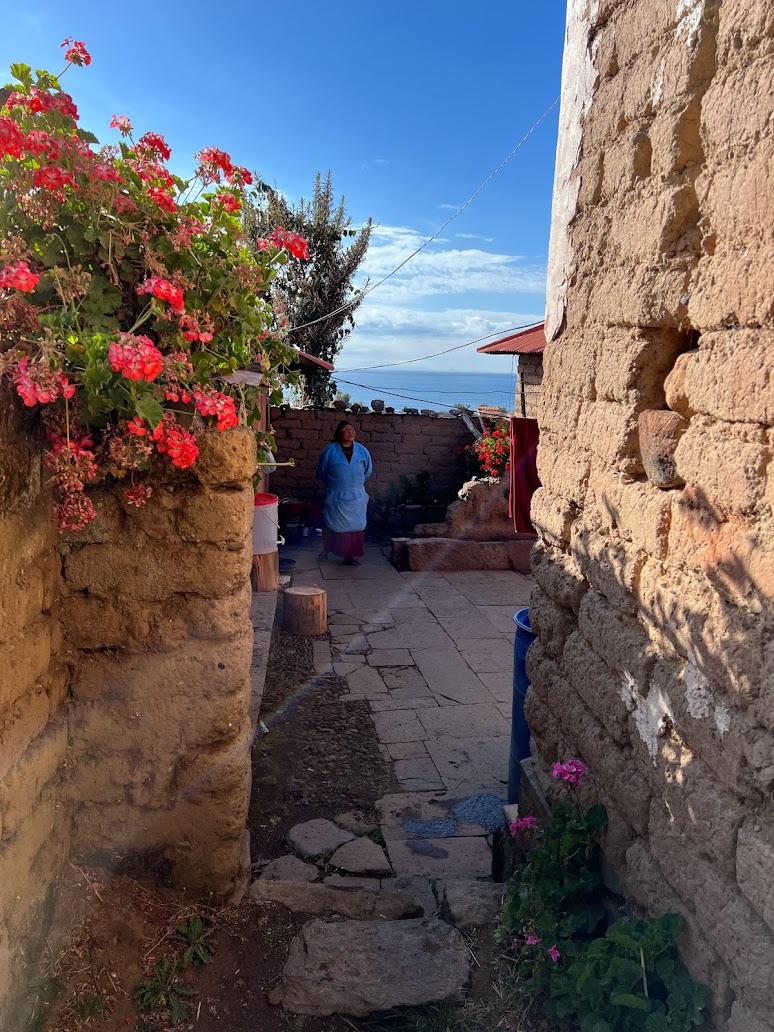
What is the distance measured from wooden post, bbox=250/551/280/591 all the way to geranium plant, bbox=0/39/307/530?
4684mm

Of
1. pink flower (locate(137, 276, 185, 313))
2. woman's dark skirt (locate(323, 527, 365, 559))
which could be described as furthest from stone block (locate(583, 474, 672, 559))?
woman's dark skirt (locate(323, 527, 365, 559))

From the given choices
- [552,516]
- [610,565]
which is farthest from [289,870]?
[610,565]

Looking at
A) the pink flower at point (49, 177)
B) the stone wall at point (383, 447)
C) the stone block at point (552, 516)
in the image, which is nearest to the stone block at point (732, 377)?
the stone block at point (552, 516)

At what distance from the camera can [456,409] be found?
11.4m

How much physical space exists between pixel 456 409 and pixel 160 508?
9338mm

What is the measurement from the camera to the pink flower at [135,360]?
1.73 metres

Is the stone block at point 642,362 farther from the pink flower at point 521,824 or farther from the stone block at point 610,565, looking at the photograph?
the pink flower at point 521,824

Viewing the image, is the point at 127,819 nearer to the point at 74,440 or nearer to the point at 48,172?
the point at 74,440

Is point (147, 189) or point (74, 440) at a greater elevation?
point (147, 189)

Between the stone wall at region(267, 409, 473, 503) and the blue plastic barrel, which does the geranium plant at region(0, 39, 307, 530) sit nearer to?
the blue plastic barrel

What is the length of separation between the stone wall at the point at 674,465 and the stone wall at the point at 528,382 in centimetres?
841

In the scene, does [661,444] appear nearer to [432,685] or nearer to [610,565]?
[610,565]

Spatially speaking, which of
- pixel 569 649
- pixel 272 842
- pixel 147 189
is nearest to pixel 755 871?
pixel 569 649

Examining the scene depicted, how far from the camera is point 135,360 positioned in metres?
1.73
